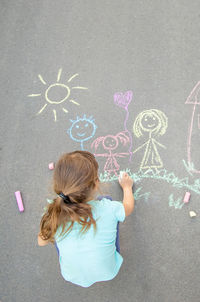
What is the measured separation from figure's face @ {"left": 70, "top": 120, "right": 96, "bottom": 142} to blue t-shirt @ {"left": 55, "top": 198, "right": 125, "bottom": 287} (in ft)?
2.42

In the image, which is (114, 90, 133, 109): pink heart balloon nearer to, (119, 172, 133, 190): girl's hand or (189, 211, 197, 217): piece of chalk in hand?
(119, 172, 133, 190): girl's hand

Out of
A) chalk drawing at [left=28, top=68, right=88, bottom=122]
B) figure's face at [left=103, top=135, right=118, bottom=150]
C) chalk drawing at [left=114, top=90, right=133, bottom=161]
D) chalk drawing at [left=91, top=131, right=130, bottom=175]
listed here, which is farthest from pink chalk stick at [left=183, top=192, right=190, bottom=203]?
chalk drawing at [left=28, top=68, right=88, bottom=122]

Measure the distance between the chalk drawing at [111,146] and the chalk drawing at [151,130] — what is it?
10 cm

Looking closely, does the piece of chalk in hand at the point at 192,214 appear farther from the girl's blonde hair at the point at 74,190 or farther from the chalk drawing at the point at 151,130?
the girl's blonde hair at the point at 74,190

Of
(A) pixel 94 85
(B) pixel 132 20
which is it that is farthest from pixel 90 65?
(B) pixel 132 20

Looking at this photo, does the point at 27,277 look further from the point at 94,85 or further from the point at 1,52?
the point at 1,52

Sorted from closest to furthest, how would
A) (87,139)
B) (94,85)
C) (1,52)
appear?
(87,139), (94,85), (1,52)

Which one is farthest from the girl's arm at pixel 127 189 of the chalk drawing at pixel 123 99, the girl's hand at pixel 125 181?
the chalk drawing at pixel 123 99

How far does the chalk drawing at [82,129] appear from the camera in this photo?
190cm

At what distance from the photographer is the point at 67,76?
2.09 m

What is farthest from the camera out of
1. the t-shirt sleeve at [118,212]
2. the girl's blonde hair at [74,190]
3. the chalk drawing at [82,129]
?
the chalk drawing at [82,129]

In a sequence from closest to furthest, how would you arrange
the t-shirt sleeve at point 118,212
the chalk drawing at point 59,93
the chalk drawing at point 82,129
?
the t-shirt sleeve at point 118,212 < the chalk drawing at point 82,129 < the chalk drawing at point 59,93

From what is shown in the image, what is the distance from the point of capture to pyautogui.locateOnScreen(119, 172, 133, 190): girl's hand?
1687 millimetres

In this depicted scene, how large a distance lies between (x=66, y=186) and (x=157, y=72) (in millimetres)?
1329
